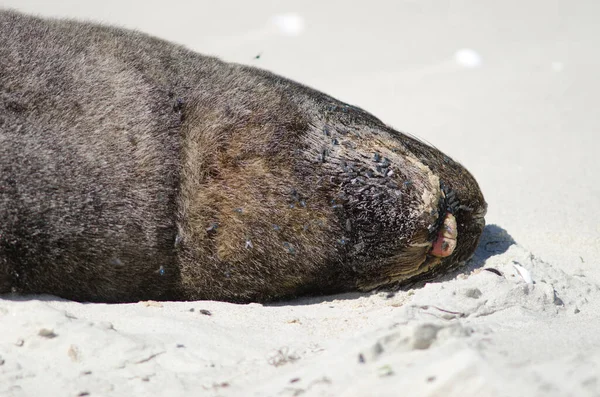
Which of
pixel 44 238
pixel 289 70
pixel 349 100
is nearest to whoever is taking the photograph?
pixel 44 238

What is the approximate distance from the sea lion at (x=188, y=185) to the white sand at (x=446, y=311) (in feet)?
0.45

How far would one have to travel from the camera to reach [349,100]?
294 inches

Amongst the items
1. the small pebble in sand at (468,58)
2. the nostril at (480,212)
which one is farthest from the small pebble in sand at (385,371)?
the small pebble in sand at (468,58)

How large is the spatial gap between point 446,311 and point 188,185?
3.75 ft

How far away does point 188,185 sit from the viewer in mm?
3213

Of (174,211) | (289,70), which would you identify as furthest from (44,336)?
(289,70)

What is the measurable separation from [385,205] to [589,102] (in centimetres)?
412

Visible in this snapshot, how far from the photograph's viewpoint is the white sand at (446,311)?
2.31m

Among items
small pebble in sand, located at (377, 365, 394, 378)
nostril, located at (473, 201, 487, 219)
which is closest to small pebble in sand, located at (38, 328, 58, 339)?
small pebble in sand, located at (377, 365, 394, 378)

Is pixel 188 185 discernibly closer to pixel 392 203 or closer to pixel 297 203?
pixel 297 203

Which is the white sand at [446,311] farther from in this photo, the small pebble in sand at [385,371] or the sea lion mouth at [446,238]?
the sea lion mouth at [446,238]

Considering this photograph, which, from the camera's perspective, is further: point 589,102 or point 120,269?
point 589,102

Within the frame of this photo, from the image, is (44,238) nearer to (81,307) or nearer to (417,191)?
(81,307)

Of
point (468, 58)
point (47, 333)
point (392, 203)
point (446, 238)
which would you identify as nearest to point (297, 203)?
point (392, 203)
